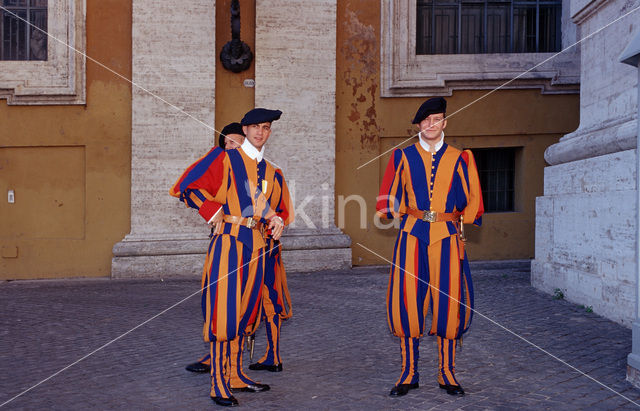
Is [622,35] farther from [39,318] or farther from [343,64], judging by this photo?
[39,318]

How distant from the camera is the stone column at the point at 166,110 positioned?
1048 centimetres

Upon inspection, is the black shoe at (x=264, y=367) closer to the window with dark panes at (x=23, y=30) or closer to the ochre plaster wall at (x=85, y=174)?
the ochre plaster wall at (x=85, y=174)

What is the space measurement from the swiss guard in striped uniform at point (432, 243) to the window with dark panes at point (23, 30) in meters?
8.88

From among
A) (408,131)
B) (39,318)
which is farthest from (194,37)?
(39,318)

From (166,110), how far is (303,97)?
7.59 feet

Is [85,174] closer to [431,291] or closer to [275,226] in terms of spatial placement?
[275,226]

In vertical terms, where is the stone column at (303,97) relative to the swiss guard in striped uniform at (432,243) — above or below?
above

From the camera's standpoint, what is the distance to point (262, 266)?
13.7 ft

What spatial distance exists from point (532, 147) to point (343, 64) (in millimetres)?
3620

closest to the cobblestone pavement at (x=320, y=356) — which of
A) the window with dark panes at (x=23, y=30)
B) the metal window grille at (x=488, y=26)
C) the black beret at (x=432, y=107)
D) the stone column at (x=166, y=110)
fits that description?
the black beret at (x=432, y=107)

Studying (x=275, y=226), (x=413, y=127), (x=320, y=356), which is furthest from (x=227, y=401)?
(x=413, y=127)

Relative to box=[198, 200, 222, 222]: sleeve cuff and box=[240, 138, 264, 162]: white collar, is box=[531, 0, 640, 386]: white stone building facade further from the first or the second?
box=[198, 200, 222, 222]: sleeve cuff

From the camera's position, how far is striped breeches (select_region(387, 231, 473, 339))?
13.5 ft

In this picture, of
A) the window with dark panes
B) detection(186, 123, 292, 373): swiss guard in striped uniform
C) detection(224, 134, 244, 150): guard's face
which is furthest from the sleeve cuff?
the window with dark panes
